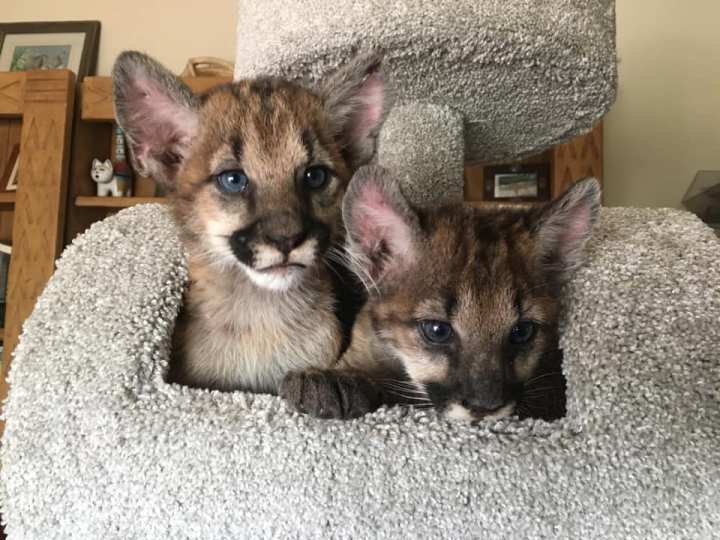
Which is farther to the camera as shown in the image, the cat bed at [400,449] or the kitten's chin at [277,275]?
the kitten's chin at [277,275]

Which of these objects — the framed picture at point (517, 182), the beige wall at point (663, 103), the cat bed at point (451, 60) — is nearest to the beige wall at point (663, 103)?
the beige wall at point (663, 103)

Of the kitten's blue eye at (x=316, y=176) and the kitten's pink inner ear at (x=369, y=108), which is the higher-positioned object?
the kitten's pink inner ear at (x=369, y=108)

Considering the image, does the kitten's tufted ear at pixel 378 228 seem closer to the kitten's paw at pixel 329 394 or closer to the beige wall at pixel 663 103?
the kitten's paw at pixel 329 394

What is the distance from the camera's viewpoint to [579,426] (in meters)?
0.78

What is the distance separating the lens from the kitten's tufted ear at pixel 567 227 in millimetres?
990

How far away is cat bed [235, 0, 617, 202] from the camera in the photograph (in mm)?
1184

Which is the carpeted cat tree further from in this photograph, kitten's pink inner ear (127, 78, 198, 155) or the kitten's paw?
kitten's pink inner ear (127, 78, 198, 155)

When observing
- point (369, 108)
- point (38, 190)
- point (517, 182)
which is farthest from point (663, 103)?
point (38, 190)

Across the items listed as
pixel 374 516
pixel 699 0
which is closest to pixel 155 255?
pixel 374 516

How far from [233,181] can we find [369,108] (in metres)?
0.33

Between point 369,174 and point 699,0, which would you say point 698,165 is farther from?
point 369,174

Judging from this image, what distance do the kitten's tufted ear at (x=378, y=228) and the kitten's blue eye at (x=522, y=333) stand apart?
206mm

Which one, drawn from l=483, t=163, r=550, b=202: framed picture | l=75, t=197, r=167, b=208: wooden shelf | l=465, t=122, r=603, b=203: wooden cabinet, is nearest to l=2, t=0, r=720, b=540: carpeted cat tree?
l=465, t=122, r=603, b=203: wooden cabinet

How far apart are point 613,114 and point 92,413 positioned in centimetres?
260
